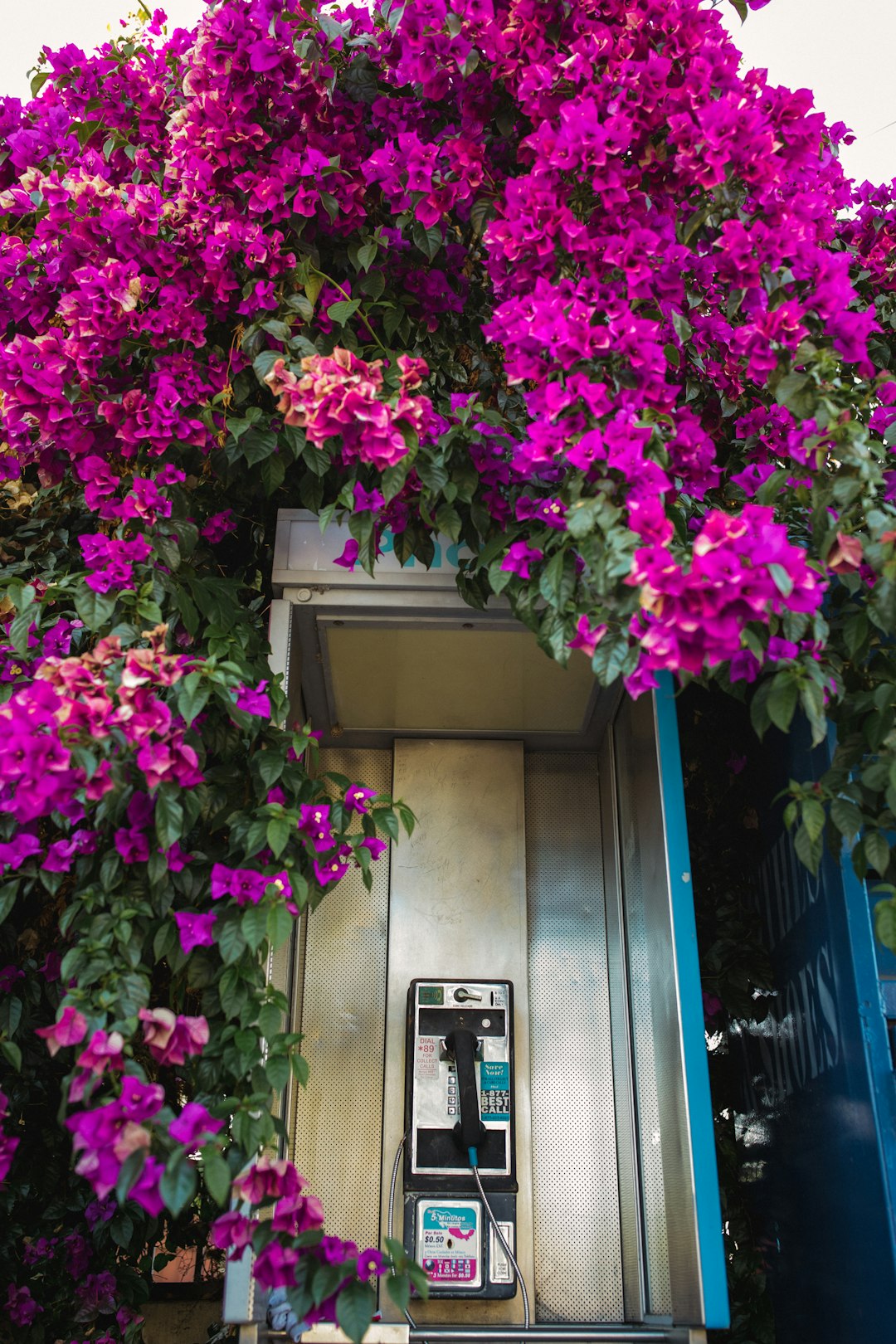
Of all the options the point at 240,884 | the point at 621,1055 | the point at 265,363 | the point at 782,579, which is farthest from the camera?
the point at 621,1055

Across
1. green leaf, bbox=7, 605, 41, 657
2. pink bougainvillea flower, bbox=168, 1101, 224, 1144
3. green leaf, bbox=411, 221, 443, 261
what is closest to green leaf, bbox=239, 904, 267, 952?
pink bougainvillea flower, bbox=168, 1101, 224, 1144

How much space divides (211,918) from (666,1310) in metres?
1.36

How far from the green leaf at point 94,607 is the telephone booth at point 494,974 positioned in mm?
407

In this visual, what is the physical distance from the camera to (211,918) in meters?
1.65

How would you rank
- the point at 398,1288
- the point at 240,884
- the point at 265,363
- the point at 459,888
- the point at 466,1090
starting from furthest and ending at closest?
the point at 459,888 < the point at 466,1090 < the point at 265,363 < the point at 240,884 < the point at 398,1288

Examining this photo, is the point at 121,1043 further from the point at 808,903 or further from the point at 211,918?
the point at 808,903

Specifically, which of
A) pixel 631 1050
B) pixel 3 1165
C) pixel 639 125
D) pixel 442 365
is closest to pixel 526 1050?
pixel 631 1050

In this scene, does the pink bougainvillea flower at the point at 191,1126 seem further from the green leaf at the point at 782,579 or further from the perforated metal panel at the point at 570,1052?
the perforated metal panel at the point at 570,1052

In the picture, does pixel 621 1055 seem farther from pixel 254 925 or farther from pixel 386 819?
pixel 254 925

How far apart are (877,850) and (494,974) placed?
1.42 metres

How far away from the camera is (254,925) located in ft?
A: 5.33

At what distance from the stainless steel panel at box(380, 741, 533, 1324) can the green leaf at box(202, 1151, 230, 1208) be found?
4.18ft

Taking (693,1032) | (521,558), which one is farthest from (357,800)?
(693,1032)

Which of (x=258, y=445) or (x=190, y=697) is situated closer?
(x=190, y=697)
